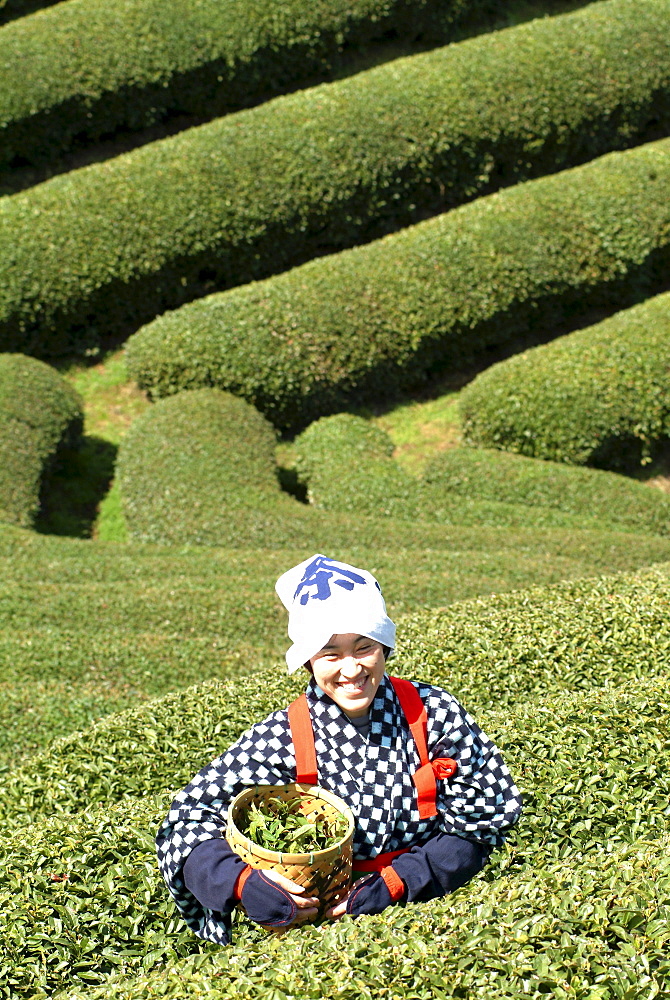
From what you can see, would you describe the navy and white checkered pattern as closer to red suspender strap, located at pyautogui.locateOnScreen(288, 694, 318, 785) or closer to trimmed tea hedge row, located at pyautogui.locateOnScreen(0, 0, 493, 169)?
red suspender strap, located at pyautogui.locateOnScreen(288, 694, 318, 785)

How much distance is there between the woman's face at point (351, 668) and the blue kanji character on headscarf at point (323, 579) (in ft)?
0.53

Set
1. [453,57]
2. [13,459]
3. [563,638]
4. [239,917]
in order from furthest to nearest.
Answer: [453,57], [13,459], [563,638], [239,917]

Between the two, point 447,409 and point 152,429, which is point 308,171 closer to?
point 447,409

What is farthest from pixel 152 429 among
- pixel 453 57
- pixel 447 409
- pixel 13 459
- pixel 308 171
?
pixel 453 57

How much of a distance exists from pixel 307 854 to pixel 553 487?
972 centimetres

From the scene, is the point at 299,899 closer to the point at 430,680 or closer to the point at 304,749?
the point at 304,749

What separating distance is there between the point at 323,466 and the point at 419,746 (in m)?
9.59

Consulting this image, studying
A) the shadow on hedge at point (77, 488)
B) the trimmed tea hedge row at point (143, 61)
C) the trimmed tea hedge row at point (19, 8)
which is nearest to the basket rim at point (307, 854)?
the shadow on hedge at point (77, 488)

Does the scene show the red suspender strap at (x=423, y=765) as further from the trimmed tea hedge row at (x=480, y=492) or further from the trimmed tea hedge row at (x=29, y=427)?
the trimmed tea hedge row at (x=29, y=427)

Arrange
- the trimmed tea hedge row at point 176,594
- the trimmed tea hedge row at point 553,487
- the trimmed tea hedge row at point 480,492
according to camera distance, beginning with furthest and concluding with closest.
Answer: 1. the trimmed tea hedge row at point 553,487
2. the trimmed tea hedge row at point 480,492
3. the trimmed tea hedge row at point 176,594

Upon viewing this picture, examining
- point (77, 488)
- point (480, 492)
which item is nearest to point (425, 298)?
point (480, 492)

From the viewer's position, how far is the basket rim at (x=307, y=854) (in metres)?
2.94

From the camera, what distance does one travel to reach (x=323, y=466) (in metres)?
12.8

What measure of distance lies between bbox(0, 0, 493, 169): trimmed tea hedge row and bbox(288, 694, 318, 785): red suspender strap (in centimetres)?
1594
